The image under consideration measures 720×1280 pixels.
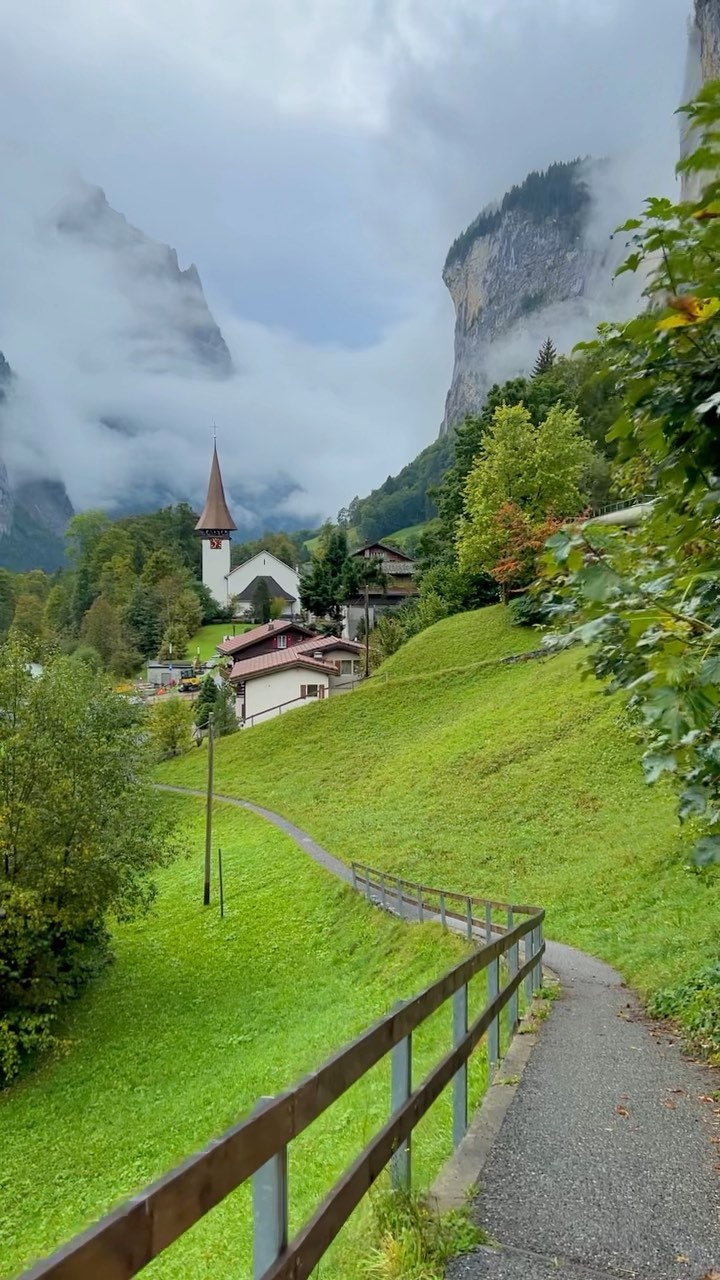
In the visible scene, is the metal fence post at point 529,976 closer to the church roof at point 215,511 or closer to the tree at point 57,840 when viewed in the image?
the tree at point 57,840

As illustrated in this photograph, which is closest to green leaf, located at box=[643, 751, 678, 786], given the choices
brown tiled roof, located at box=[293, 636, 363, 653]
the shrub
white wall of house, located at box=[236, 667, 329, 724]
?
the shrub

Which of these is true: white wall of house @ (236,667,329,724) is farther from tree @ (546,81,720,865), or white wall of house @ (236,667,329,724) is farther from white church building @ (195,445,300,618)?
white church building @ (195,445,300,618)

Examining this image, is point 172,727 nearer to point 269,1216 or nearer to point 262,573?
point 269,1216

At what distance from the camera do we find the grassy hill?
12453mm

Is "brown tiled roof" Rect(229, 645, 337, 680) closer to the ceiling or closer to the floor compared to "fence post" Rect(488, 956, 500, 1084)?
closer to the ceiling

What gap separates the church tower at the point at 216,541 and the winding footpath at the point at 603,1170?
104m

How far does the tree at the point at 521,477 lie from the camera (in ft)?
138

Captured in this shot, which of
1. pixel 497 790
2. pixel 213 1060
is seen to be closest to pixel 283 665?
pixel 497 790

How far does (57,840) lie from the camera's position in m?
14.6

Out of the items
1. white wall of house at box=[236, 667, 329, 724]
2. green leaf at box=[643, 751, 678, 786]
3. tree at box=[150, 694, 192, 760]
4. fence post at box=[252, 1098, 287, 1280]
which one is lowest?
fence post at box=[252, 1098, 287, 1280]

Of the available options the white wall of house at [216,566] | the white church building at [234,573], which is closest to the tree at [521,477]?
the white church building at [234,573]

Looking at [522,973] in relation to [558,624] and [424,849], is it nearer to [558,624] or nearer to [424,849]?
[558,624]

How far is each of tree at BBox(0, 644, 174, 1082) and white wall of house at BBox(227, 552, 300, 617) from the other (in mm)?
92205

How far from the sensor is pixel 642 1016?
7.50 metres
